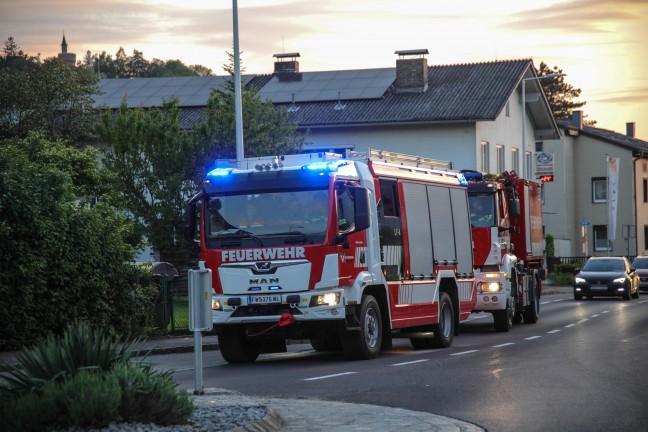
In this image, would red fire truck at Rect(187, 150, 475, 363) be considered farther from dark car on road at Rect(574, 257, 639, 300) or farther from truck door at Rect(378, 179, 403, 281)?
dark car on road at Rect(574, 257, 639, 300)

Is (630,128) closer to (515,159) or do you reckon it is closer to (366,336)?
(515,159)

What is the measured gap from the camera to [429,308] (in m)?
21.0

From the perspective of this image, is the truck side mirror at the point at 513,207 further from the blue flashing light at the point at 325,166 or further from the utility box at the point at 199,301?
the utility box at the point at 199,301

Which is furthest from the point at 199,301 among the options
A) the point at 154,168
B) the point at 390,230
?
the point at 154,168

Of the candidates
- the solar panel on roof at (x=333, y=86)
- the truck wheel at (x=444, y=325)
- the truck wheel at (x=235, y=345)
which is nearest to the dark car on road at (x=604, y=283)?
the solar panel on roof at (x=333, y=86)

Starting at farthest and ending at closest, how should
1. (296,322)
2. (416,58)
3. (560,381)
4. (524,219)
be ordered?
(416,58), (524,219), (296,322), (560,381)

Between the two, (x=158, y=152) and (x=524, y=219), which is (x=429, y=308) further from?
(x=158, y=152)

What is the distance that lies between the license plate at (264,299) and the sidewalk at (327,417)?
486cm

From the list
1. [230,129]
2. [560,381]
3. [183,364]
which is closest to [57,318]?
[183,364]

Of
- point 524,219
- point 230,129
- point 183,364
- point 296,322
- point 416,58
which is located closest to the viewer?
point 296,322

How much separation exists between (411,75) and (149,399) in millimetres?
50569

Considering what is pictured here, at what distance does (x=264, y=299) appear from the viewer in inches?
715

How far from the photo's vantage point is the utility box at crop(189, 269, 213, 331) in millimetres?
12750

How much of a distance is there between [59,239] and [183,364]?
Answer: 4329mm
